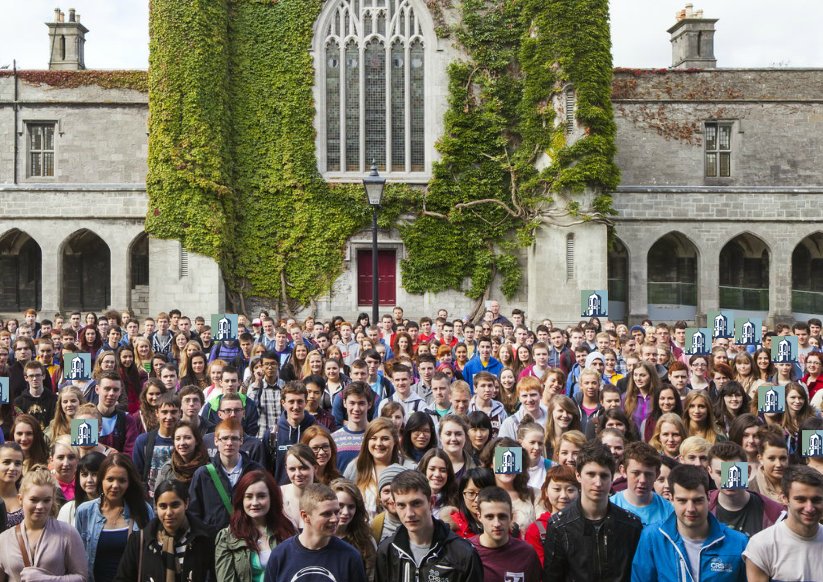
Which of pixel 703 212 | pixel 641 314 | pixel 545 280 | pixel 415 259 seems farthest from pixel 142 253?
pixel 703 212

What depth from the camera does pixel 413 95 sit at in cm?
2244

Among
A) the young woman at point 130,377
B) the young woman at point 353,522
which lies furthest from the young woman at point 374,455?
the young woman at point 130,377

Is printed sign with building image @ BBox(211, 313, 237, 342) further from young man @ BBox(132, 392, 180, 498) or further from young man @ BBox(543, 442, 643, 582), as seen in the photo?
young man @ BBox(543, 442, 643, 582)

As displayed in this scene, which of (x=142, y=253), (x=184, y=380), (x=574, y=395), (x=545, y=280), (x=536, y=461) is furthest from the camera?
(x=142, y=253)

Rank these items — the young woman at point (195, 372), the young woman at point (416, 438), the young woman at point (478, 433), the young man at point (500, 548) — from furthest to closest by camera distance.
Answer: the young woman at point (195, 372) < the young woman at point (478, 433) < the young woman at point (416, 438) < the young man at point (500, 548)

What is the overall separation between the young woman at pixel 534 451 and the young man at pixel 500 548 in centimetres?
163

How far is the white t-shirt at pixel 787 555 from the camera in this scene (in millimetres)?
4426

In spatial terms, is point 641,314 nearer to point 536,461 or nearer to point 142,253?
point 142,253

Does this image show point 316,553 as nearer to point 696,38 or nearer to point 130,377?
point 130,377

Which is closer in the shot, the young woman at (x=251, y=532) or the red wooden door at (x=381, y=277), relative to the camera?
the young woman at (x=251, y=532)

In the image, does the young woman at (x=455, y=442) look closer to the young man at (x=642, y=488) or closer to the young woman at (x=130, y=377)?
the young man at (x=642, y=488)

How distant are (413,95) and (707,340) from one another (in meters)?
13.7

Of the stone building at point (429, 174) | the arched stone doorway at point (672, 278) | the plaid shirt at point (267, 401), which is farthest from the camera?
the arched stone doorway at point (672, 278)

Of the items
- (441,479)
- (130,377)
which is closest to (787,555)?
(441,479)
